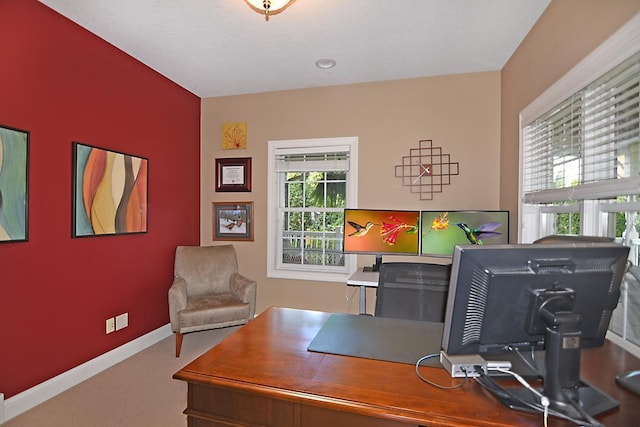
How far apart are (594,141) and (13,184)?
131 inches

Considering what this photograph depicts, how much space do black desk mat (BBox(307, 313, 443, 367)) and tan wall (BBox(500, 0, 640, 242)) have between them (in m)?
1.56

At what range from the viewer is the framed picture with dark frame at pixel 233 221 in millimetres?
3855

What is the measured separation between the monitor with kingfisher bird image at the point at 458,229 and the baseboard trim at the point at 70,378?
2.76 m

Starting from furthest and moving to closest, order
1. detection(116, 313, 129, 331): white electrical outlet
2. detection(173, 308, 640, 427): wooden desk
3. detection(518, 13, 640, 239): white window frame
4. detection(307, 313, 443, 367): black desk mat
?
detection(116, 313, 129, 331): white electrical outlet
detection(518, 13, 640, 239): white window frame
detection(307, 313, 443, 367): black desk mat
detection(173, 308, 640, 427): wooden desk

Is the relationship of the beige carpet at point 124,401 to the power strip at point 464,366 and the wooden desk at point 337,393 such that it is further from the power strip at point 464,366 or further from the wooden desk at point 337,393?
the power strip at point 464,366

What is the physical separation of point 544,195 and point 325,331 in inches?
69.4

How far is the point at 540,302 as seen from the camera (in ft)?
3.00

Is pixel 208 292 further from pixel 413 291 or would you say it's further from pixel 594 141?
pixel 594 141

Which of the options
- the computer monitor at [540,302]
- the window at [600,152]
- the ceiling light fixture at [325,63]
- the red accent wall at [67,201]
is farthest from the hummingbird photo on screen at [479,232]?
the red accent wall at [67,201]

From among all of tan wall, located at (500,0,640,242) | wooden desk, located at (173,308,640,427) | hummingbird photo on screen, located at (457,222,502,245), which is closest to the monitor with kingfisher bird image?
hummingbird photo on screen, located at (457,222,502,245)

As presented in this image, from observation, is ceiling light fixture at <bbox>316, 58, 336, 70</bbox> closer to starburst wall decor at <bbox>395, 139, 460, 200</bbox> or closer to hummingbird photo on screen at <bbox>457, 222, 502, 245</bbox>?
starburst wall decor at <bbox>395, 139, 460, 200</bbox>

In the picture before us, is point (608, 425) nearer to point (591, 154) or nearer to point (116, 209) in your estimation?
point (591, 154)

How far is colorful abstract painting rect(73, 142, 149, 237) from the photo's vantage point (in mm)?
2479

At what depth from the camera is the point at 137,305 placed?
3049 mm
